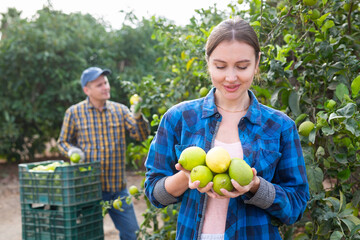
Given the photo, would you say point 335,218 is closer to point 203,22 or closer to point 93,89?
point 203,22

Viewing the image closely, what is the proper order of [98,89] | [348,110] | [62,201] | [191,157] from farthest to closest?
[98,89] → [62,201] → [348,110] → [191,157]

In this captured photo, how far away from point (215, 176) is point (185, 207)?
222 millimetres

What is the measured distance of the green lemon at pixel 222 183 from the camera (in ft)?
4.39

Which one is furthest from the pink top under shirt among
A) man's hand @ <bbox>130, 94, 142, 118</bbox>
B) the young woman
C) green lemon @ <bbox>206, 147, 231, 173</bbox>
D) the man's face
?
the man's face

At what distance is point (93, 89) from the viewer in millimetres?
3867

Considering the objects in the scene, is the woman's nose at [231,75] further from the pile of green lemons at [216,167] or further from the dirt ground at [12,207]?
the dirt ground at [12,207]

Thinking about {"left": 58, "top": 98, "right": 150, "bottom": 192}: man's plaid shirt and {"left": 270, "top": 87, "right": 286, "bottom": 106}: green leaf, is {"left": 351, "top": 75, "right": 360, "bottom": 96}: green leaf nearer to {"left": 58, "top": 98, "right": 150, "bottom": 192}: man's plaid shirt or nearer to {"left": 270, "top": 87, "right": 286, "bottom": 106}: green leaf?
{"left": 270, "top": 87, "right": 286, "bottom": 106}: green leaf

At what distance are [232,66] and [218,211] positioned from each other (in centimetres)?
56

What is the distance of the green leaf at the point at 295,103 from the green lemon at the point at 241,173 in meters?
0.86

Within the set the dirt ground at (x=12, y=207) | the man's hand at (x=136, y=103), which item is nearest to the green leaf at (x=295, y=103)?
the man's hand at (x=136, y=103)

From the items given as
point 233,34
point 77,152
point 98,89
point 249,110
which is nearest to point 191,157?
point 249,110

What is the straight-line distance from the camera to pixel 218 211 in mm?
1445

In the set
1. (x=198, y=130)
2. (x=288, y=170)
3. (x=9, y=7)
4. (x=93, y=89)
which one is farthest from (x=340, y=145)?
(x=9, y=7)

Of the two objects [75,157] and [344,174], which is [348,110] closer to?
[344,174]
